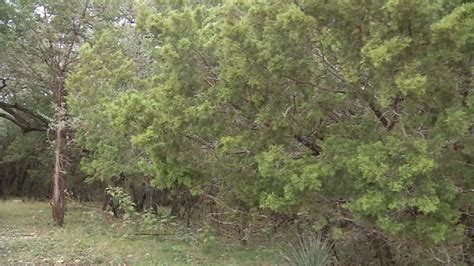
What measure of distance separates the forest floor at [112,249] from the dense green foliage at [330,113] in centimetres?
245

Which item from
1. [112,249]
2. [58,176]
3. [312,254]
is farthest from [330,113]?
[58,176]

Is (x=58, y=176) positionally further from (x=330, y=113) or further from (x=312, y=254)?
(x=330, y=113)

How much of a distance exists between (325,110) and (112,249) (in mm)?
7253

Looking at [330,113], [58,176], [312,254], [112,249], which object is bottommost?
[112,249]

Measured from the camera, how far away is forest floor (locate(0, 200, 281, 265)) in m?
12.1

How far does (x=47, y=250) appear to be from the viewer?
1335cm

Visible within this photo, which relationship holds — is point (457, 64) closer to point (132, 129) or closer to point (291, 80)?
point (291, 80)

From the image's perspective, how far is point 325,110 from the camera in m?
8.84

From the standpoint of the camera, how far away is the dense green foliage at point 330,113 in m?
7.17

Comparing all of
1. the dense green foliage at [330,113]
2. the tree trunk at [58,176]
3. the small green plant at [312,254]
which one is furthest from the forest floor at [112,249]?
the dense green foliage at [330,113]

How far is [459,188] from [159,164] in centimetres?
510

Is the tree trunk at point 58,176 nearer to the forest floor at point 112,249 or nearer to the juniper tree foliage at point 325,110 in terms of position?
the forest floor at point 112,249

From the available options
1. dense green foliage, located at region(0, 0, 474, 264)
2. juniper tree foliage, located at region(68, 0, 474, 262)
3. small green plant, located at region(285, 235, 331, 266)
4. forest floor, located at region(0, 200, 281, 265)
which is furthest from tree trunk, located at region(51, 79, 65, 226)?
small green plant, located at region(285, 235, 331, 266)

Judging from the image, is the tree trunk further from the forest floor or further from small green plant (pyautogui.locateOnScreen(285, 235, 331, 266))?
small green plant (pyautogui.locateOnScreen(285, 235, 331, 266))
